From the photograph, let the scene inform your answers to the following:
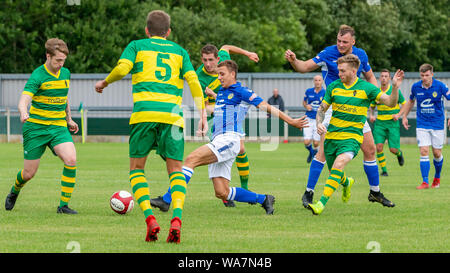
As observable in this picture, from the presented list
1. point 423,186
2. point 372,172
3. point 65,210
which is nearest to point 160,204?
point 65,210

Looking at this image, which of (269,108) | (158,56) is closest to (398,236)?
(269,108)

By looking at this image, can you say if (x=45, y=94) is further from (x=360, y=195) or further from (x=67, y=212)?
(x=360, y=195)

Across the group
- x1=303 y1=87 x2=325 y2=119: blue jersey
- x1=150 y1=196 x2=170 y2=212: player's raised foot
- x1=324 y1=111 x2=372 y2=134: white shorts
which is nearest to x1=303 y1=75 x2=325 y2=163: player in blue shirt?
x1=303 y1=87 x2=325 y2=119: blue jersey

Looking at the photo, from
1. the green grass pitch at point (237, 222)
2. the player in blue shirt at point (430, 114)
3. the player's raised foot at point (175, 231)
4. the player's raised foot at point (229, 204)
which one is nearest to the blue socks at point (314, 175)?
the green grass pitch at point (237, 222)

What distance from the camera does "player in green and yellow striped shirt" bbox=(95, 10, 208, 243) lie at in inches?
290

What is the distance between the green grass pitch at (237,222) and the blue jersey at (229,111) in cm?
102

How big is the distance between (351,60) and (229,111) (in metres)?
1.59

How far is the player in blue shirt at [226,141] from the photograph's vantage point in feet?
29.6

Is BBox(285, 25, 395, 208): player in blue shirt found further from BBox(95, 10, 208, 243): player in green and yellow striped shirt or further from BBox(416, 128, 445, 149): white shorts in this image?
BBox(416, 128, 445, 149): white shorts

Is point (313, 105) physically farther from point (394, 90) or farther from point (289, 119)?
point (289, 119)

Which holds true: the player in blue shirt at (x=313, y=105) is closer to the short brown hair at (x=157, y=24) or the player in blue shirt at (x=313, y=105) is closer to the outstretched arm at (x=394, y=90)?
the outstretched arm at (x=394, y=90)

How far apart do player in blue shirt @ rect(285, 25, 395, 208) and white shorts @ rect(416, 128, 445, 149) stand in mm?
3862

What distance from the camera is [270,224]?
28.3ft

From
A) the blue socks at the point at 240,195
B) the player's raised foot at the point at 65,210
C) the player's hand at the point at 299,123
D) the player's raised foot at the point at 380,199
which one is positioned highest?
the player's hand at the point at 299,123
